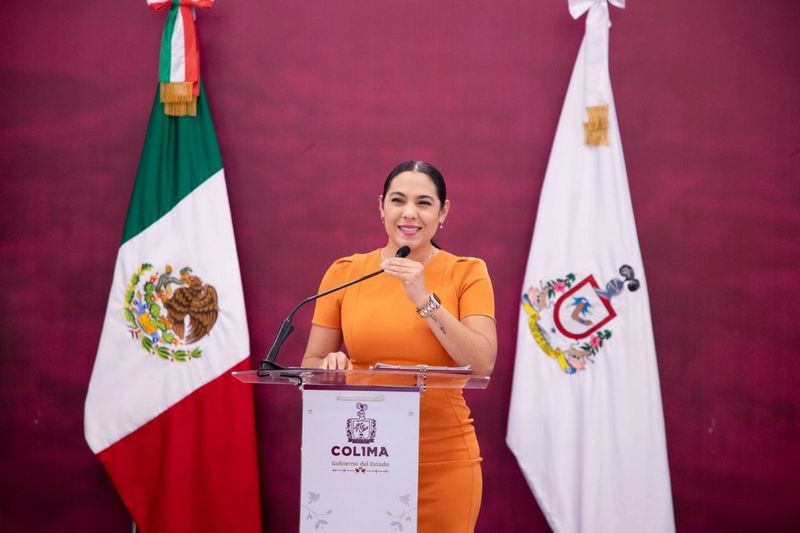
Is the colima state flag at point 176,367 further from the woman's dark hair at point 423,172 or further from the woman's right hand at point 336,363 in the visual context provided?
the woman's right hand at point 336,363

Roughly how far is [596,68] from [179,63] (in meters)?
1.65

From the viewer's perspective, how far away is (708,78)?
3.13m

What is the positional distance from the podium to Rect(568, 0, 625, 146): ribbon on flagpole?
5.71 feet

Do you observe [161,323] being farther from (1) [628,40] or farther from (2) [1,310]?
(1) [628,40]

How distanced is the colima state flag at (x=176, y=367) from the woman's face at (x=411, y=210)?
1211mm

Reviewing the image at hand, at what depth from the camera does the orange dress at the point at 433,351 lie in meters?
1.79

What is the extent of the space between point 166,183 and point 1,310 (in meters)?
0.89

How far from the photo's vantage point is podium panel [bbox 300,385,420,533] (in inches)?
58.6

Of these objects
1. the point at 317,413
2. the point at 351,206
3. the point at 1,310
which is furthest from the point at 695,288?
the point at 1,310

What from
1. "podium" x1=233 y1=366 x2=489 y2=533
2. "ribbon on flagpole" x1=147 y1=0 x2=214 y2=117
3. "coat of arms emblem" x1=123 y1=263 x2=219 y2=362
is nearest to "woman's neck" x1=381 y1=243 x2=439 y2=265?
"podium" x1=233 y1=366 x2=489 y2=533

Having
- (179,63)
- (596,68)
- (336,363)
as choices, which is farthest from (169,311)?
(596,68)

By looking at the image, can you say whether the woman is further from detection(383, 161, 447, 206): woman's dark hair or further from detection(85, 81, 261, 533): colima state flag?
detection(85, 81, 261, 533): colima state flag

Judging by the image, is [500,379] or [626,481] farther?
[500,379]

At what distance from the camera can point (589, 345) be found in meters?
2.96
